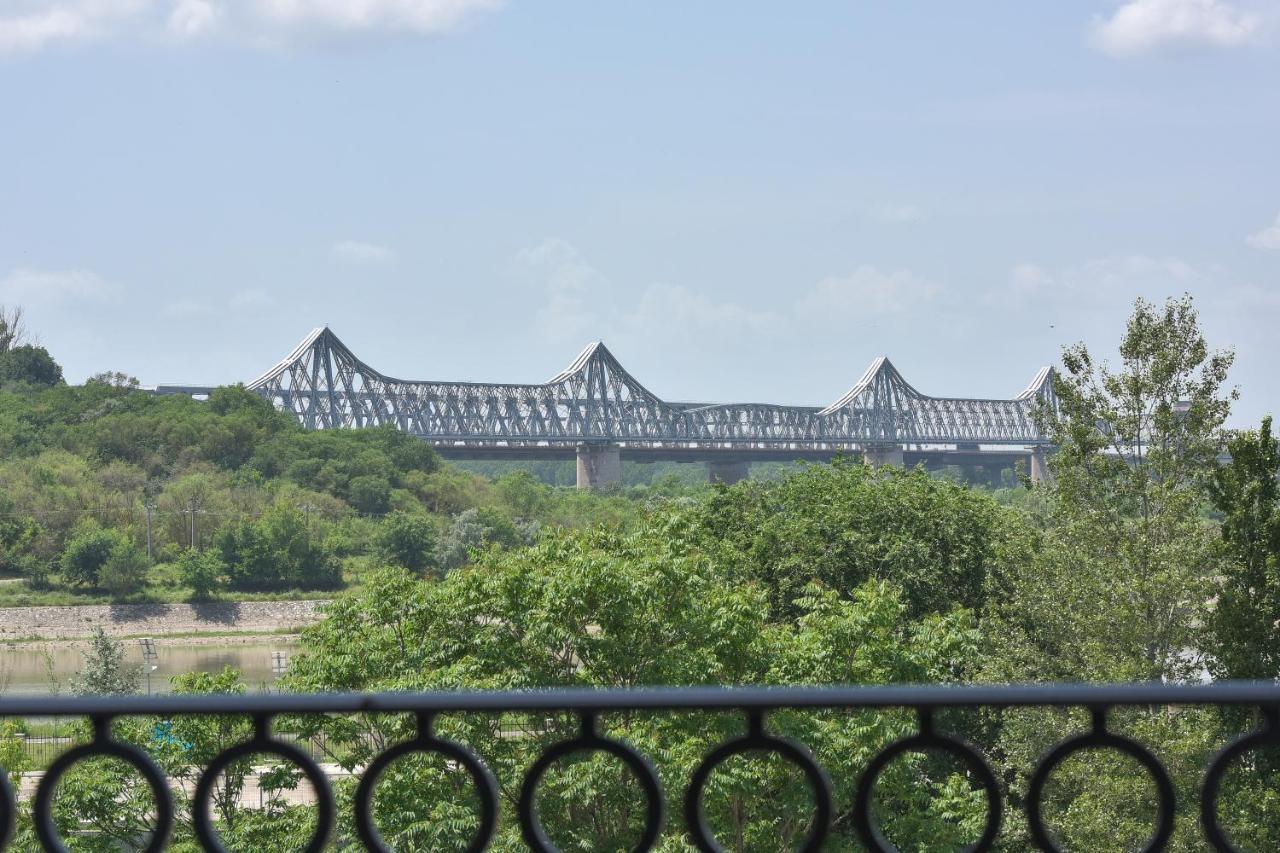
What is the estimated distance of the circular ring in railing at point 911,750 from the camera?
296cm

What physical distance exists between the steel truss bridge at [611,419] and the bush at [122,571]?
54126mm

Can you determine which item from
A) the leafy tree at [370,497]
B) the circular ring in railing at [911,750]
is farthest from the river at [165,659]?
the circular ring in railing at [911,750]

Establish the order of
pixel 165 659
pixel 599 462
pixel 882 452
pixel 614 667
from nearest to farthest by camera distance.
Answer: pixel 614 667
pixel 165 659
pixel 599 462
pixel 882 452

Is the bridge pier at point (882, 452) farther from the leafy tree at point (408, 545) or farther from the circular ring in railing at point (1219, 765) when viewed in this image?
the circular ring in railing at point (1219, 765)

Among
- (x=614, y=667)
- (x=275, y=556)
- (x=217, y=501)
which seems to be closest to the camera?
(x=614, y=667)

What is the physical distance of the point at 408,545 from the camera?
275ft

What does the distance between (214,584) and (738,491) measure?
42.8 meters

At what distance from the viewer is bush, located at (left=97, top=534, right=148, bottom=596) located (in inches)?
2844

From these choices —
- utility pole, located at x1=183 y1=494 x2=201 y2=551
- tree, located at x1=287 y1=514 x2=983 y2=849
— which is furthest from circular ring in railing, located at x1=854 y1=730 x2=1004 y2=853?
utility pole, located at x1=183 y1=494 x2=201 y2=551

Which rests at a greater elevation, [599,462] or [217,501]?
[599,462]

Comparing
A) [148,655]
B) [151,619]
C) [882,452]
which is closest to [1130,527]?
[148,655]

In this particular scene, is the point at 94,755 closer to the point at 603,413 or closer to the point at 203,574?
the point at 203,574

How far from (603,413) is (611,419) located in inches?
41.3

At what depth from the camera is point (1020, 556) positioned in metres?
28.5
